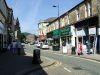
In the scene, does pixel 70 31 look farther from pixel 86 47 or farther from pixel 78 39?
pixel 86 47

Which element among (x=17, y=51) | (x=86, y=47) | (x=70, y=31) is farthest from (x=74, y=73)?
(x=70, y=31)

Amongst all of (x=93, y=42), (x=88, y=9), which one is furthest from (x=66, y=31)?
(x=93, y=42)

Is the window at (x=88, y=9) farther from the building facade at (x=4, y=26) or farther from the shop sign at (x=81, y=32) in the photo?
the building facade at (x=4, y=26)

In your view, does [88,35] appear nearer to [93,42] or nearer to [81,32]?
[93,42]

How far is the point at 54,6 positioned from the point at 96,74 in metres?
40.6

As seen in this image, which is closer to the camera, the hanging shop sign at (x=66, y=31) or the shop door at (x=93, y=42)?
the shop door at (x=93, y=42)

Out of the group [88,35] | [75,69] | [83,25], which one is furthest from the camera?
[83,25]

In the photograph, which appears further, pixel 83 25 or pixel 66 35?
pixel 66 35

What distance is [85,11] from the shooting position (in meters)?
47.9

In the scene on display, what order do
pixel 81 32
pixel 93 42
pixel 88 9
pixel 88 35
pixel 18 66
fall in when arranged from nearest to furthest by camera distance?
pixel 18 66
pixel 93 42
pixel 88 35
pixel 88 9
pixel 81 32

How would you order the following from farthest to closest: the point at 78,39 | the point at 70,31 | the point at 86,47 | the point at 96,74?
the point at 70,31 → the point at 78,39 → the point at 86,47 → the point at 96,74

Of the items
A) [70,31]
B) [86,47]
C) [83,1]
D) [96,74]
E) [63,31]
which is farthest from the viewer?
[63,31]

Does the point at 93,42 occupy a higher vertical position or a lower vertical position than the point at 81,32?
lower

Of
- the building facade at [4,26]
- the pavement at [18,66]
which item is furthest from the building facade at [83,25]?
the pavement at [18,66]
